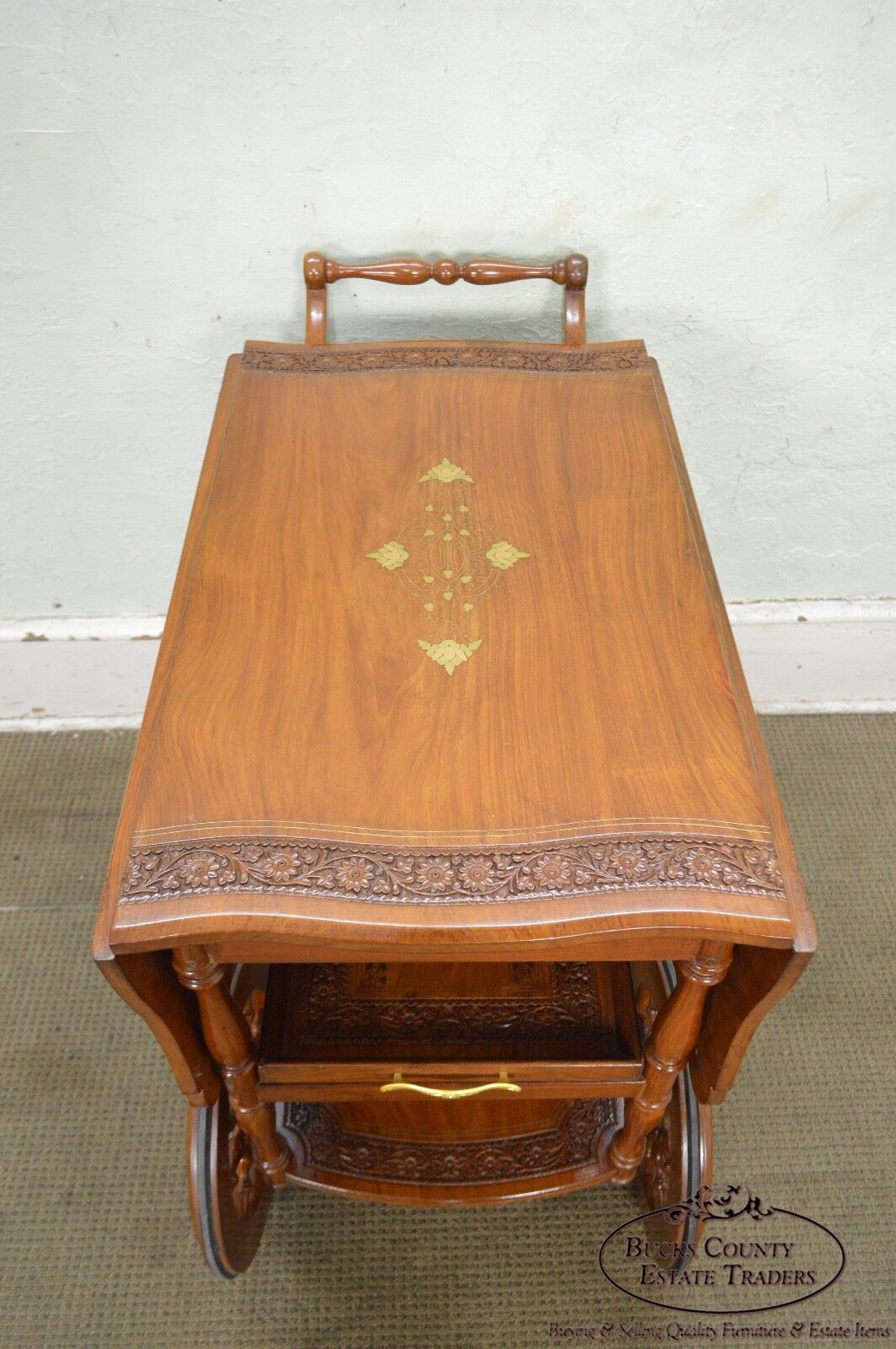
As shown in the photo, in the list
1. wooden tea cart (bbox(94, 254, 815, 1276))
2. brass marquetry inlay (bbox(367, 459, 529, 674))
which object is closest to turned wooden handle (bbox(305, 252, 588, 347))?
wooden tea cart (bbox(94, 254, 815, 1276))

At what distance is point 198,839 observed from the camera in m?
0.67

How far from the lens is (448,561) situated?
857mm

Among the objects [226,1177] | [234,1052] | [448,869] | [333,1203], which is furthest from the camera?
[333,1203]

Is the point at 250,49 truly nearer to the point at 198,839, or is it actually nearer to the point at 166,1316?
the point at 198,839

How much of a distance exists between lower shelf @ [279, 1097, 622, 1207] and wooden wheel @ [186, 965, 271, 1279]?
6 centimetres

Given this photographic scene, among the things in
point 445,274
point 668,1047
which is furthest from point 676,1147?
point 445,274

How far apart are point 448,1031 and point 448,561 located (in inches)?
17.3

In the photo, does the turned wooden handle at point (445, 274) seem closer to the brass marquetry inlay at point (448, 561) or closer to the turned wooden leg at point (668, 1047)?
the brass marquetry inlay at point (448, 561)

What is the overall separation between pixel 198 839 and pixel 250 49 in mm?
753

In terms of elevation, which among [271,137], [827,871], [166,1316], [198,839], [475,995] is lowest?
[166,1316]

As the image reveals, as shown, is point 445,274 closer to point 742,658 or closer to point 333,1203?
point 742,658

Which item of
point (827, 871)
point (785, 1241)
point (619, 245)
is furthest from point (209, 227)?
point (785, 1241)

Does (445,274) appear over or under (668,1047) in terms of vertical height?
over

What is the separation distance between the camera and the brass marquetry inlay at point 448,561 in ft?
2.63
